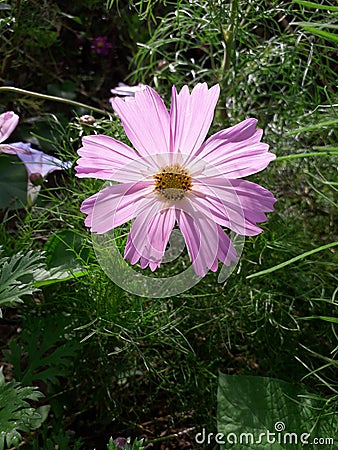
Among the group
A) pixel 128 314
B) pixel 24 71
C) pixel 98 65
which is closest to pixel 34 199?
pixel 128 314

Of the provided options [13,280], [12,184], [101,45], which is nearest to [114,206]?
[13,280]

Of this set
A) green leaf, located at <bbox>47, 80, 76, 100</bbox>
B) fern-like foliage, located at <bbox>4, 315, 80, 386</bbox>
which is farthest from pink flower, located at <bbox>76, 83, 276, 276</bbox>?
green leaf, located at <bbox>47, 80, 76, 100</bbox>

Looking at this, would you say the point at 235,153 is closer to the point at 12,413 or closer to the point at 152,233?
the point at 152,233

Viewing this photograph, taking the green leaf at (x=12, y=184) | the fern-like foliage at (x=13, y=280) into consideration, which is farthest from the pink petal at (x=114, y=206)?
the green leaf at (x=12, y=184)

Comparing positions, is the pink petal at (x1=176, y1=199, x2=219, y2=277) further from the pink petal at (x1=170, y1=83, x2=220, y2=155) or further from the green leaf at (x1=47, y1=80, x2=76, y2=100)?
the green leaf at (x1=47, y1=80, x2=76, y2=100)

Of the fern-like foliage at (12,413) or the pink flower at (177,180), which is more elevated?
the pink flower at (177,180)

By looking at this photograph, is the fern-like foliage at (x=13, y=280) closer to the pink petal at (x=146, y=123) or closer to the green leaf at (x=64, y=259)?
the green leaf at (x=64, y=259)
